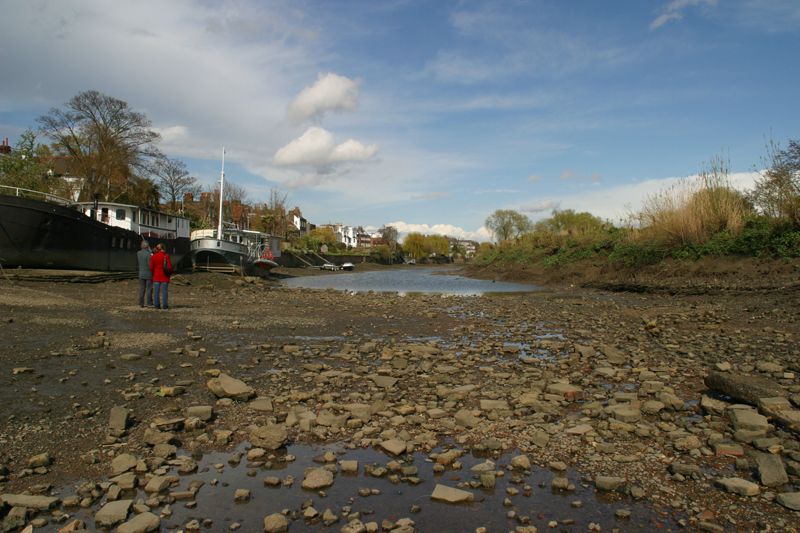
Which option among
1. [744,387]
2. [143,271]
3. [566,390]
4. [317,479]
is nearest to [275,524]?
[317,479]

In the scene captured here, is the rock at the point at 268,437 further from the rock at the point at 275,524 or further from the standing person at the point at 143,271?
Answer: the standing person at the point at 143,271

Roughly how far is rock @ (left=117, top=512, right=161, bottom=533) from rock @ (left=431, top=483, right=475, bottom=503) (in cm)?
236

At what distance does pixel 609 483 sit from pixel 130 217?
3658 cm

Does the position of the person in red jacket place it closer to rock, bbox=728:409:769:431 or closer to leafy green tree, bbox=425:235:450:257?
rock, bbox=728:409:769:431

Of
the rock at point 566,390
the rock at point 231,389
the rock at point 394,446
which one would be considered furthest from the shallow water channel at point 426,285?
the rock at point 394,446

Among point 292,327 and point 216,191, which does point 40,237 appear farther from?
point 216,191

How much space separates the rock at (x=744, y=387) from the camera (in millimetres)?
6758

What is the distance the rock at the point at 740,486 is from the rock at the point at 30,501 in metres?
6.03

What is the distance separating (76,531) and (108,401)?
3427 millimetres

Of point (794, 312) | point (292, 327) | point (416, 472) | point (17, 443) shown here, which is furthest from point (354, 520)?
point (794, 312)

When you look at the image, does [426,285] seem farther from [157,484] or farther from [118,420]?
[157,484]

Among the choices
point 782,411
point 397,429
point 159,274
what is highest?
point 159,274

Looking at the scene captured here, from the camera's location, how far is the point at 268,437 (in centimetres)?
586

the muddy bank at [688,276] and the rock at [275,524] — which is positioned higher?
the muddy bank at [688,276]
